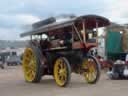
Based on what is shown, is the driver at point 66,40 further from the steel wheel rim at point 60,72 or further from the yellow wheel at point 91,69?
the yellow wheel at point 91,69

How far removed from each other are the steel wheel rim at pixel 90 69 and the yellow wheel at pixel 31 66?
6.47 ft

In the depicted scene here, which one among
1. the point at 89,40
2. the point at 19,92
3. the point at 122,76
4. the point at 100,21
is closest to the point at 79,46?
the point at 89,40

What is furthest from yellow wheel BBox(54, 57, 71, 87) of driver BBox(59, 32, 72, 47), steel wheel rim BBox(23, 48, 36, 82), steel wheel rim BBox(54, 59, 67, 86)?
steel wheel rim BBox(23, 48, 36, 82)

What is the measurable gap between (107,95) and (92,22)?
4.04m

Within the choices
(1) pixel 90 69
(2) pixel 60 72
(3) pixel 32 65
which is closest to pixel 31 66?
(3) pixel 32 65

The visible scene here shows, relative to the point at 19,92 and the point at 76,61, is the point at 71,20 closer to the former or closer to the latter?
the point at 76,61

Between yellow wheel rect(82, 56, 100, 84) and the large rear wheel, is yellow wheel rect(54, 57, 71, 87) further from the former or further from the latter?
the large rear wheel

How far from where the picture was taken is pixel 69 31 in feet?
51.1

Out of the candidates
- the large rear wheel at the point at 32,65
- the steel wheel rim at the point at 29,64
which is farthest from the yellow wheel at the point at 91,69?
the steel wheel rim at the point at 29,64

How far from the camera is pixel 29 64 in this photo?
17656mm

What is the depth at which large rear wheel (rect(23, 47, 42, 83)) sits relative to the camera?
652 inches

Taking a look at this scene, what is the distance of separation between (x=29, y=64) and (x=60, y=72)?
2.66m

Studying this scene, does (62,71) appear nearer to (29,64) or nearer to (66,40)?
(66,40)

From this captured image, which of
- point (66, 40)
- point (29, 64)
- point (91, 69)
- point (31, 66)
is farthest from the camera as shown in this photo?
point (29, 64)
